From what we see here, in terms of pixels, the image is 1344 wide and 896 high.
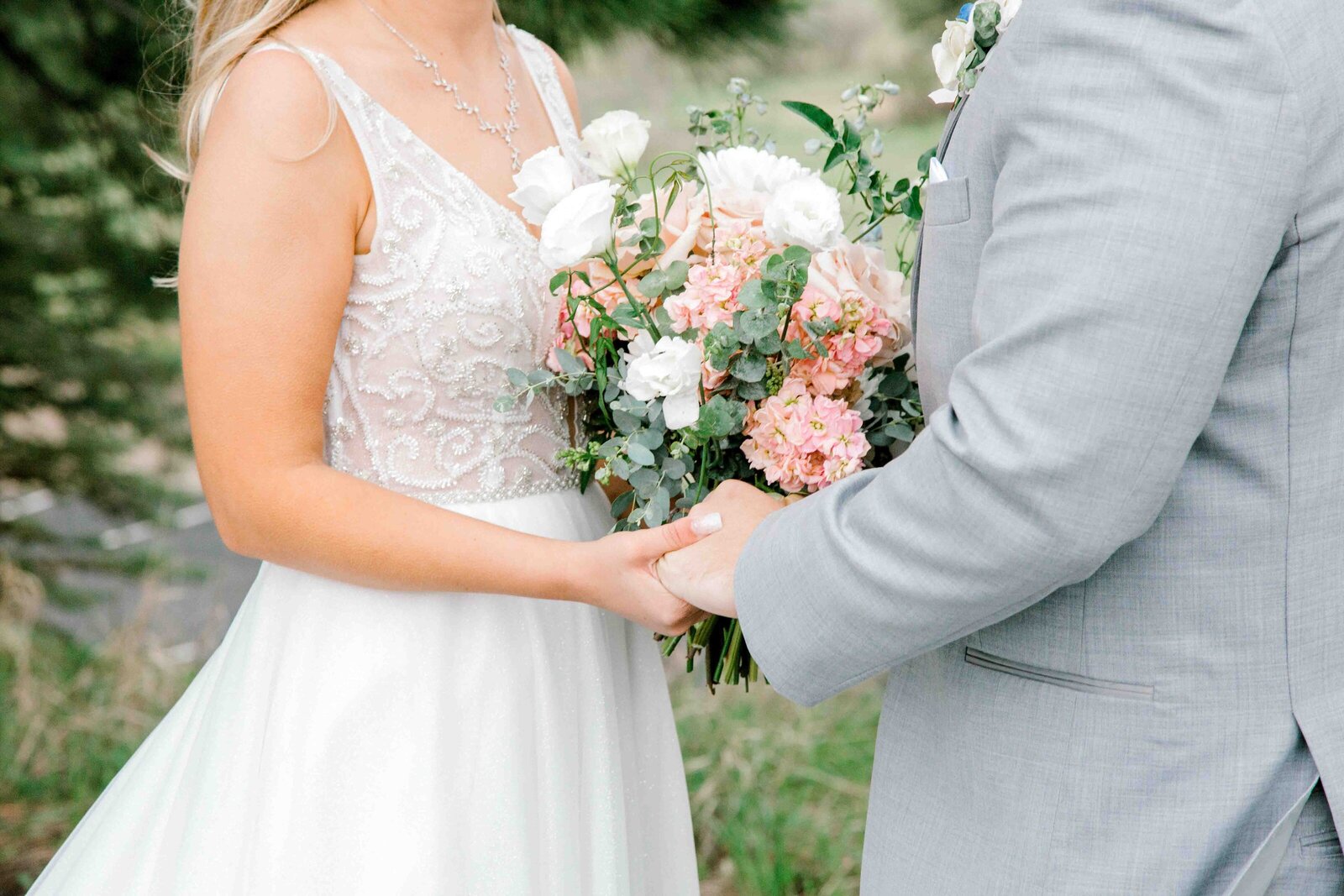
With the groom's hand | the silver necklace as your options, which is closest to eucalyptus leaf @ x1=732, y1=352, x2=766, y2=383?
the groom's hand

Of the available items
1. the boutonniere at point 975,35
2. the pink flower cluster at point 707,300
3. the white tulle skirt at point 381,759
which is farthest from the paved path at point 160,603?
the boutonniere at point 975,35

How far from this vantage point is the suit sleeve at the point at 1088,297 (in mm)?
996

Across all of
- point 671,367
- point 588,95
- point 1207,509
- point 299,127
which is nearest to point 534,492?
point 671,367

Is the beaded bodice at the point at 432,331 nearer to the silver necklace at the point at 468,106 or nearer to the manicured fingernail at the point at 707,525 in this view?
the silver necklace at the point at 468,106

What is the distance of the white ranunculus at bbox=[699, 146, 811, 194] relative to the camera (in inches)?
64.0

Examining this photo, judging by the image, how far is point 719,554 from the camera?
144 cm

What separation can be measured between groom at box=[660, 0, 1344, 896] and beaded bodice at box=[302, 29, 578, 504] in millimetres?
562

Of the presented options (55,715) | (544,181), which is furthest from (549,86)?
(55,715)

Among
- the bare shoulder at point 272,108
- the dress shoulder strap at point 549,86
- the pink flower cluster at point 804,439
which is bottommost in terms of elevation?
the pink flower cluster at point 804,439

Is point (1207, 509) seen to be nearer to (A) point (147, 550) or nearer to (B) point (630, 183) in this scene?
(B) point (630, 183)

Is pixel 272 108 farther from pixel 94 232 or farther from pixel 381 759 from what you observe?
pixel 94 232

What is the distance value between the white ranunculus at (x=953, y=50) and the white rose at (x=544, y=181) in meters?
0.50

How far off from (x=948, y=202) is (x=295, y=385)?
86 cm

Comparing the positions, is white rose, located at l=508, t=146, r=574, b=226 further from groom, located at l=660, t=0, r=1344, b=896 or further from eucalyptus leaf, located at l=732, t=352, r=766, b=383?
groom, located at l=660, t=0, r=1344, b=896
